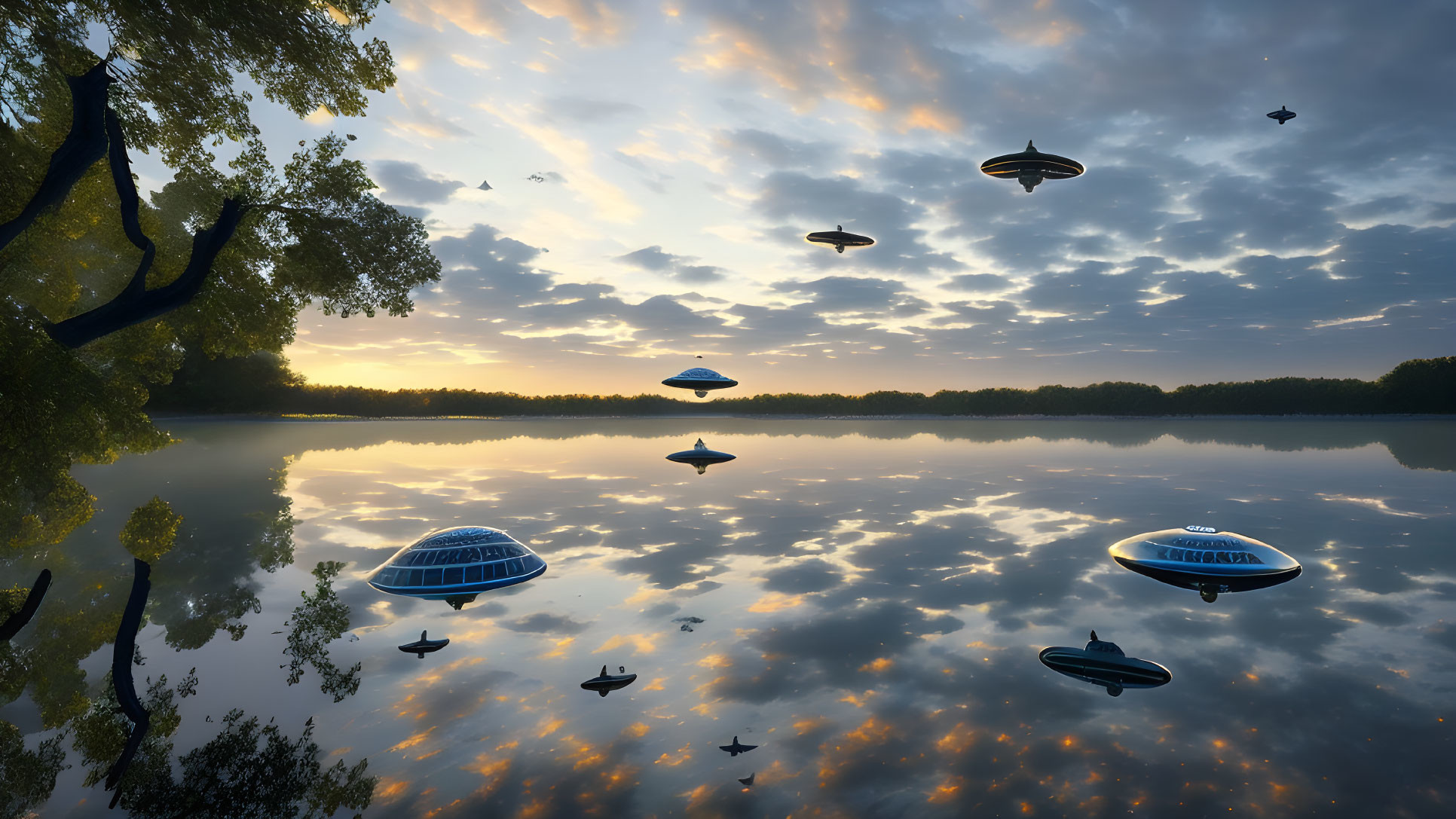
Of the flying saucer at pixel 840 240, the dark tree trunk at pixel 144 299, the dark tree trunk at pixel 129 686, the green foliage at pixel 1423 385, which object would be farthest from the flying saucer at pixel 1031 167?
the green foliage at pixel 1423 385

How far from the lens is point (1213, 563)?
21.6 metres

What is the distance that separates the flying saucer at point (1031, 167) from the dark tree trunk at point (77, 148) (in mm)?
31764

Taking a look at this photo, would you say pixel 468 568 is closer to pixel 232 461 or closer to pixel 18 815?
pixel 18 815

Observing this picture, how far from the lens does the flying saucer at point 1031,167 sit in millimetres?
A: 28703

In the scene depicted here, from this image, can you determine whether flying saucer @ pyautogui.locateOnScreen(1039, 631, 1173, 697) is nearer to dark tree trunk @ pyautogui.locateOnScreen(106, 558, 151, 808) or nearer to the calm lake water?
the calm lake water

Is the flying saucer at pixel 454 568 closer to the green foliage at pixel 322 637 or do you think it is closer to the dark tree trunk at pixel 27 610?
the green foliage at pixel 322 637

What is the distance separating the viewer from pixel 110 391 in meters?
21.5

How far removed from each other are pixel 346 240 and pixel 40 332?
9.38 metres

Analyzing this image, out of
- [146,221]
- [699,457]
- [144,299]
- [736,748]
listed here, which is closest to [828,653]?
[736,748]

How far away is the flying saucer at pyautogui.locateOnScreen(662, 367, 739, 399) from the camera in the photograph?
34.4m

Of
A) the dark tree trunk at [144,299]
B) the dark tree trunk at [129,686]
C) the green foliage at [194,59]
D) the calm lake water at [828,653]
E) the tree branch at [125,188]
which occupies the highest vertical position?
the green foliage at [194,59]

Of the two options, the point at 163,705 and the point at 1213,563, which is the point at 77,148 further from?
the point at 1213,563

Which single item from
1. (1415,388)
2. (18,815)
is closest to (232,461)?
(18,815)

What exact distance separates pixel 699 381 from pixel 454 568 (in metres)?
17.3
